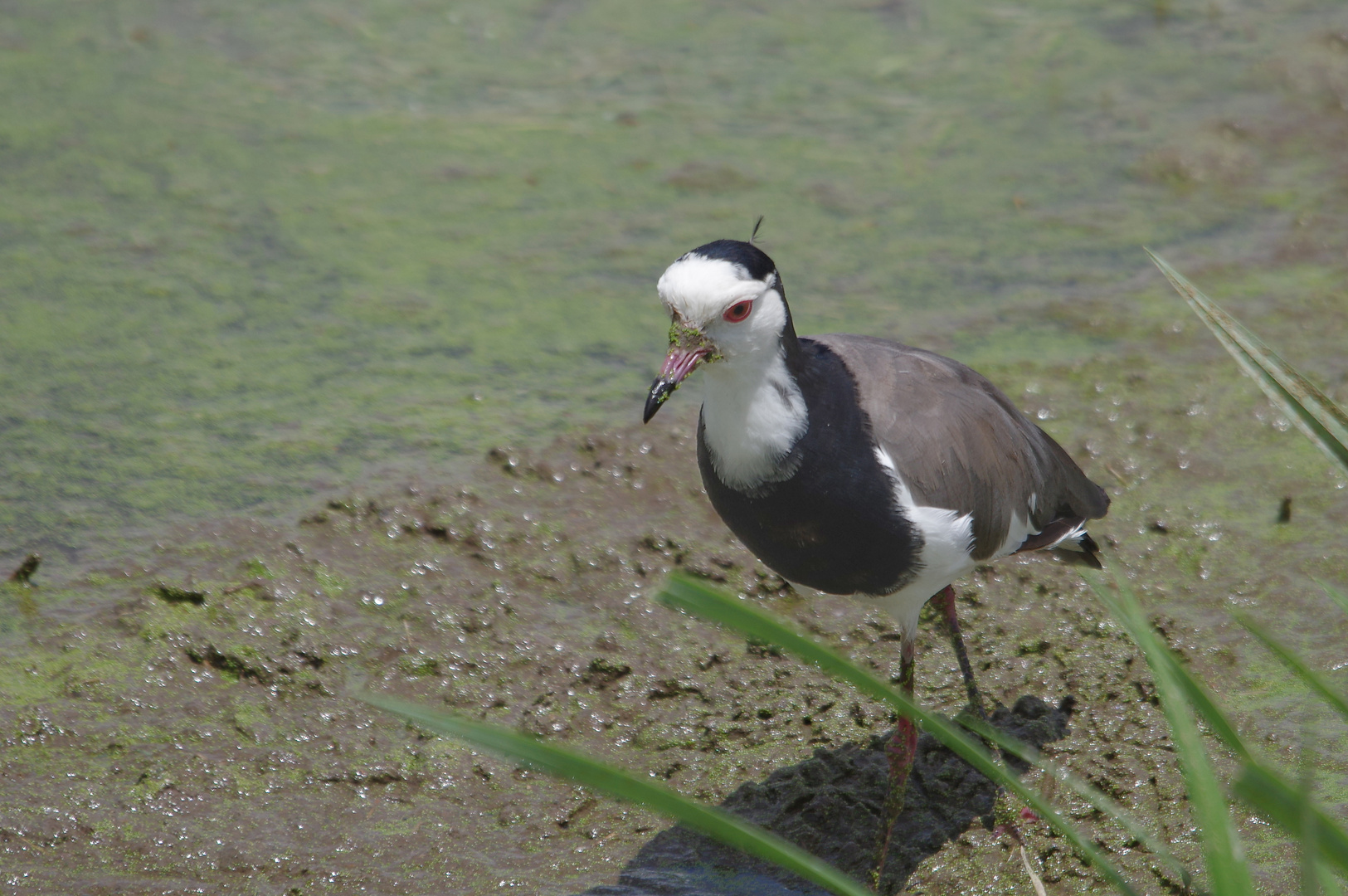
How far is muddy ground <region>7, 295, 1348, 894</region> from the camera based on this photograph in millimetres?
3104

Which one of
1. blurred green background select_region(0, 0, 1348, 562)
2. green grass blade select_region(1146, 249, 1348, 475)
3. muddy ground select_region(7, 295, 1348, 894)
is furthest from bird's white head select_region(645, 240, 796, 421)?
blurred green background select_region(0, 0, 1348, 562)

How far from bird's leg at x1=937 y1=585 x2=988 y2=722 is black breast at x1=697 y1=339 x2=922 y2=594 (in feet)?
1.92

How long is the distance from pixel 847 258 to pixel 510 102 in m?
2.08

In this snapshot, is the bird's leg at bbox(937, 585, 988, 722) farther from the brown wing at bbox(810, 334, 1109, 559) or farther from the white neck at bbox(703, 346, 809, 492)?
the white neck at bbox(703, 346, 809, 492)

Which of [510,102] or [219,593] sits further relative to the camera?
[510,102]

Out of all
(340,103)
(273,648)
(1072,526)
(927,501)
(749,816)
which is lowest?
(749,816)

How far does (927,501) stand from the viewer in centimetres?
303

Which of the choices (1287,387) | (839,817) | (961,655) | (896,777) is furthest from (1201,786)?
(961,655)

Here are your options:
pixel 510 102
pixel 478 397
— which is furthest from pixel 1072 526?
pixel 510 102

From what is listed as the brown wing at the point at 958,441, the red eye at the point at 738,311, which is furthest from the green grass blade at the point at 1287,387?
the brown wing at the point at 958,441

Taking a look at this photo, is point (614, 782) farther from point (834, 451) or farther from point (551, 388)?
point (551, 388)

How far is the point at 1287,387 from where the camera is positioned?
6.22 ft

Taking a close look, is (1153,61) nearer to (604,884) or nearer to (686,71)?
(686,71)

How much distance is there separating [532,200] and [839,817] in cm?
350
